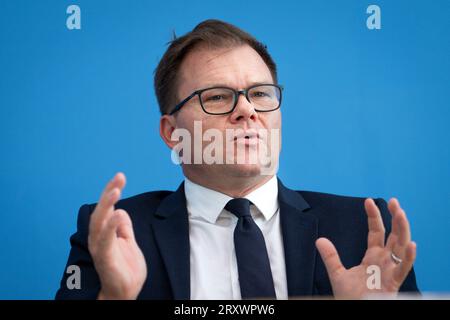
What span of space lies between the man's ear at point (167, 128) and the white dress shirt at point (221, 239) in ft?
0.74

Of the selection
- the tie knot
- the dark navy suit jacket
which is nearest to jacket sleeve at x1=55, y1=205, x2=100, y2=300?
the dark navy suit jacket

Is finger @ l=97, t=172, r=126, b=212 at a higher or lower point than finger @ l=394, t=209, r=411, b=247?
higher

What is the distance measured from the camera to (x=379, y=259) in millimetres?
1314

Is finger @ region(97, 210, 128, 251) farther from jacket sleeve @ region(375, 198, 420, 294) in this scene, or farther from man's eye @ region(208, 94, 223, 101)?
jacket sleeve @ region(375, 198, 420, 294)

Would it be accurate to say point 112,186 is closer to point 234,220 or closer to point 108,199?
point 108,199

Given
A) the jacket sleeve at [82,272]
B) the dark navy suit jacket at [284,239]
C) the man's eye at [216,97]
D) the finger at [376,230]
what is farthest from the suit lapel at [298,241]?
the jacket sleeve at [82,272]

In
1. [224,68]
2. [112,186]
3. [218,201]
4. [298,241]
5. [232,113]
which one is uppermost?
[224,68]

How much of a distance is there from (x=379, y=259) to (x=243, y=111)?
0.56 m

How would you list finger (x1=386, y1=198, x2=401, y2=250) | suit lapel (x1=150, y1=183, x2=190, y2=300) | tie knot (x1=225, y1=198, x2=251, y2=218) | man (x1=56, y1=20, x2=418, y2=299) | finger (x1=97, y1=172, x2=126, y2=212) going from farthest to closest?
tie knot (x1=225, y1=198, x2=251, y2=218) < suit lapel (x1=150, y1=183, x2=190, y2=300) < man (x1=56, y1=20, x2=418, y2=299) < finger (x1=386, y1=198, x2=401, y2=250) < finger (x1=97, y1=172, x2=126, y2=212)

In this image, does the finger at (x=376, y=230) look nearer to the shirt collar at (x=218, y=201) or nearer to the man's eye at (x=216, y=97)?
the shirt collar at (x=218, y=201)

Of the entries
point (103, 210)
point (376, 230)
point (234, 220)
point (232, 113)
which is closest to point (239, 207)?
point (234, 220)

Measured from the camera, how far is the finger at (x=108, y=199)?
1.15 m

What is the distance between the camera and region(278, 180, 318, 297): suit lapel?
1.48m
